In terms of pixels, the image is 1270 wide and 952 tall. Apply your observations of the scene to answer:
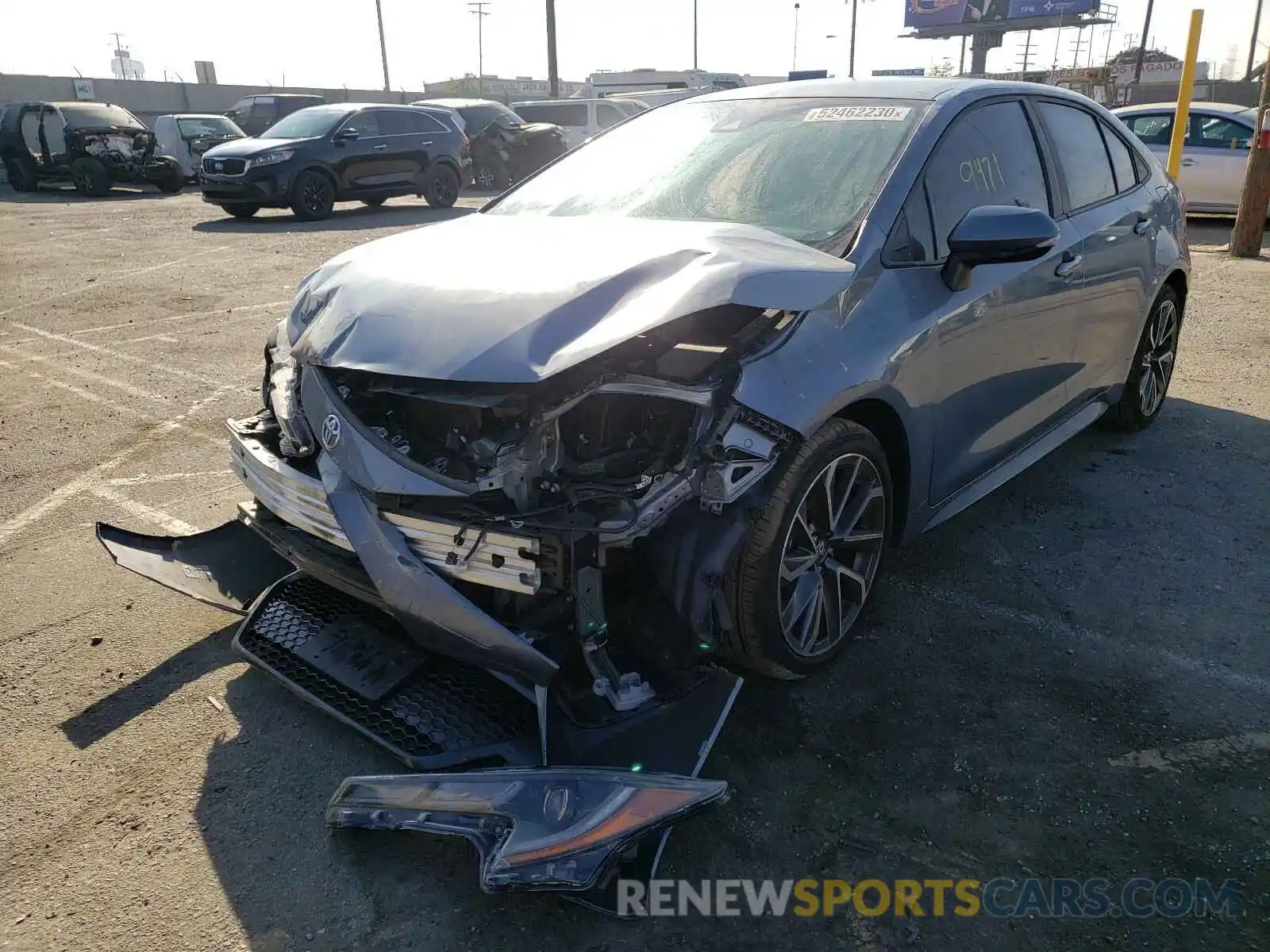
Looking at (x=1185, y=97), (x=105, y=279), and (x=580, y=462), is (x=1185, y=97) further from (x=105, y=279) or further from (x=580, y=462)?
(x=105, y=279)

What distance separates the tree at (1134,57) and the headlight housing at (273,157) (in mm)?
60500

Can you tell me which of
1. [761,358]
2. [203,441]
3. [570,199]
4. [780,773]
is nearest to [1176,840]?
[780,773]

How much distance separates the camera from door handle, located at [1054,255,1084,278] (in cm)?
372

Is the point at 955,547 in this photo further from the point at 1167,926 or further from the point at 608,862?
the point at 608,862

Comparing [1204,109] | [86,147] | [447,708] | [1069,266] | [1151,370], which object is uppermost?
[1204,109]

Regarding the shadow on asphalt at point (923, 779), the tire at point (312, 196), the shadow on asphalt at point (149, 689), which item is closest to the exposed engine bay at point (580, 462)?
the shadow on asphalt at point (923, 779)

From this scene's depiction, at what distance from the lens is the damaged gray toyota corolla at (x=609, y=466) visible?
7.47ft

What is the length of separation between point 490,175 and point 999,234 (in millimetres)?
18790

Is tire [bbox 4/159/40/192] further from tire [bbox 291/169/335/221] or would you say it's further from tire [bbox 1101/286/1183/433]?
tire [bbox 1101/286/1183/433]

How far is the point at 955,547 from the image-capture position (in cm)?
389

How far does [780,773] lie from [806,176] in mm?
1994

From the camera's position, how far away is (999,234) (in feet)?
9.62

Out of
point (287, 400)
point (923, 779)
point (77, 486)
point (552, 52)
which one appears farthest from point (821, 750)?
point (552, 52)

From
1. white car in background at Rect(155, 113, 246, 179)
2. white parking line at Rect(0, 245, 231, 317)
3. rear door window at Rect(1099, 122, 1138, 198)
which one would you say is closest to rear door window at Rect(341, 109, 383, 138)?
white parking line at Rect(0, 245, 231, 317)
